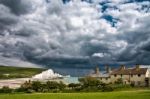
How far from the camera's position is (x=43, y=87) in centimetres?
11919

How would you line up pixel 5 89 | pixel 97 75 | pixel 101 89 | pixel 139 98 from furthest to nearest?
pixel 97 75, pixel 5 89, pixel 101 89, pixel 139 98

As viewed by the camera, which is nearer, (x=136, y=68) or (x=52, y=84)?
(x=52, y=84)

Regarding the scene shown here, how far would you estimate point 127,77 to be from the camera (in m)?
139

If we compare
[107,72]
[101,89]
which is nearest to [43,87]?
[101,89]

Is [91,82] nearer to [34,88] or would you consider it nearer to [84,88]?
[84,88]

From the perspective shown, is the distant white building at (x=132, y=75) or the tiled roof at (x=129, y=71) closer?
the distant white building at (x=132, y=75)

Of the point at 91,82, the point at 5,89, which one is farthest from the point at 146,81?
the point at 5,89

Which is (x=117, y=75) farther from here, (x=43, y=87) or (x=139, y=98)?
(x=139, y=98)

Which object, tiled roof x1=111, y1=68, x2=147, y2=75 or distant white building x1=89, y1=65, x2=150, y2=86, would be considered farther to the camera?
tiled roof x1=111, y1=68, x2=147, y2=75

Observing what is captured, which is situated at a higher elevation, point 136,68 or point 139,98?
point 136,68

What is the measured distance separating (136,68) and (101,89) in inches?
1522

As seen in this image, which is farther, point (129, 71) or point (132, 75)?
point (129, 71)

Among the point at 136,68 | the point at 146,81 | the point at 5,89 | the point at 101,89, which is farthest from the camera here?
the point at 136,68

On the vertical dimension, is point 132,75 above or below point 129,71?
below
